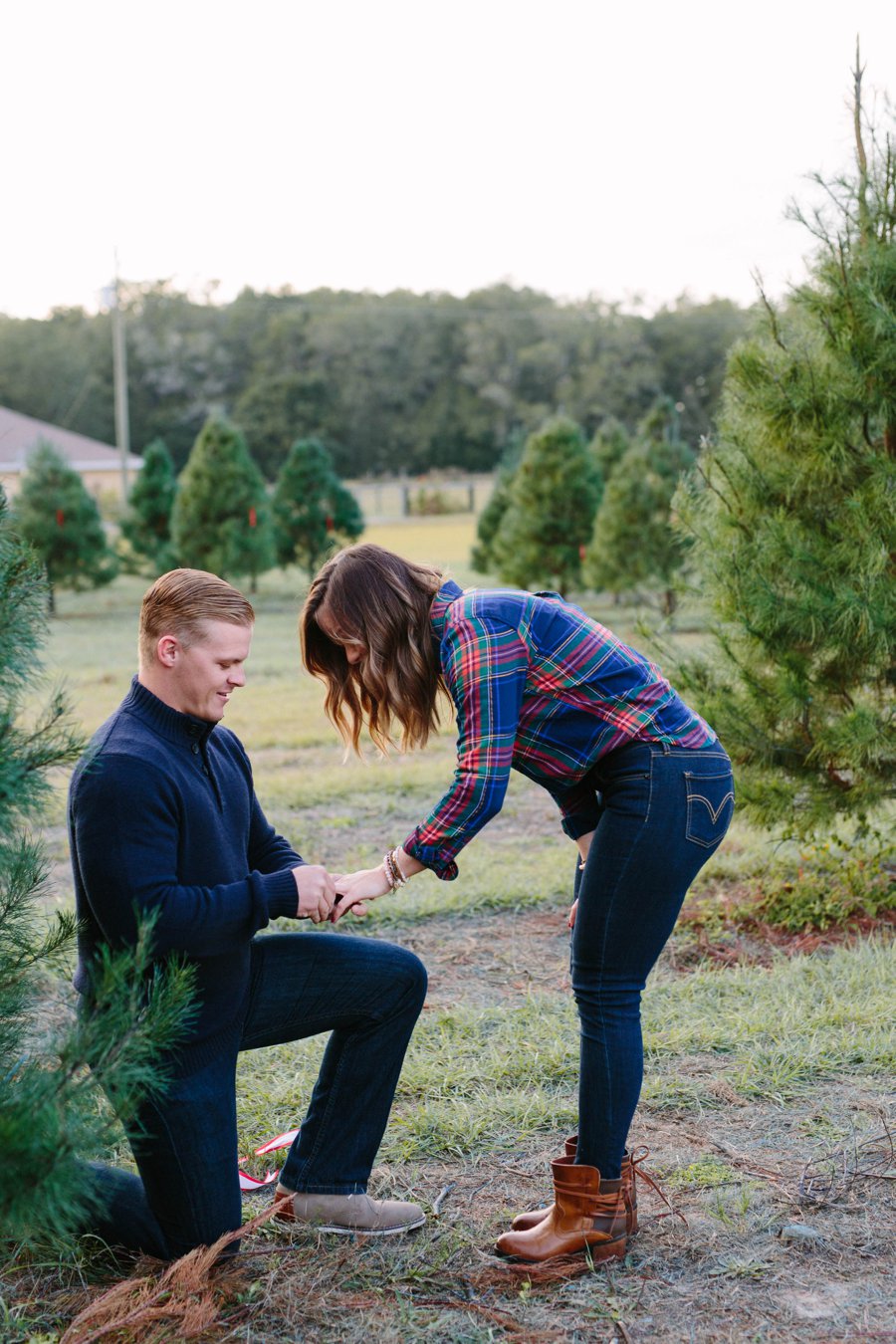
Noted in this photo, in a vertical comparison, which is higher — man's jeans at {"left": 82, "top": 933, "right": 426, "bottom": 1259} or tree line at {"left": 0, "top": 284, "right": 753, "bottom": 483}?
tree line at {"left": 0, "top": 284, "right": 753, "bottom": 483}

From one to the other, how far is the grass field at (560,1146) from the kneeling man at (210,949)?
0.17 meters

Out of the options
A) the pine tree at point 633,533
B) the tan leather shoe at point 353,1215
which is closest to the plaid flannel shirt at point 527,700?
the tan leather shoe at point 353,1215

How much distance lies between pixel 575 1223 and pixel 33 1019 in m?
1.29

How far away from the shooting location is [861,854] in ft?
19.1

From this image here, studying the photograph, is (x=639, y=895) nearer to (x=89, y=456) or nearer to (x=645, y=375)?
(x=89, y=456)

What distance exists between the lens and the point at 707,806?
279 cm

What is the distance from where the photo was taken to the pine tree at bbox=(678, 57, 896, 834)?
511 cm

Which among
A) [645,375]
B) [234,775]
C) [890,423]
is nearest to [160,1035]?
[234,775]

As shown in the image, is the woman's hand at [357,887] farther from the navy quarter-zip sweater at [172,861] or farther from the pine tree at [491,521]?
the pine tree at [491,521]

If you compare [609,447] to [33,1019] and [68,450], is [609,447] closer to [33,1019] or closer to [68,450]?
[33,1019]

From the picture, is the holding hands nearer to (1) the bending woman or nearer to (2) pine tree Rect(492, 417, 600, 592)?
(1) the bending woman

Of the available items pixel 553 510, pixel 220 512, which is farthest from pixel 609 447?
pixel 220 512

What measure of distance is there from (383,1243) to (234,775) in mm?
1157

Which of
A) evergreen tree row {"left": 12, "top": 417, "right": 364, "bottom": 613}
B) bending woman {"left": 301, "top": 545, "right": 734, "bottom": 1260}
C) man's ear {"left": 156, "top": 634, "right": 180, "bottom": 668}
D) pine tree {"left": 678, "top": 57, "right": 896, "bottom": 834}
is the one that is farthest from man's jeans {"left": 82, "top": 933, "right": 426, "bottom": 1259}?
evergreen tree row {"left": 12, "top": 417, "right": 364, "bottom": 613}
